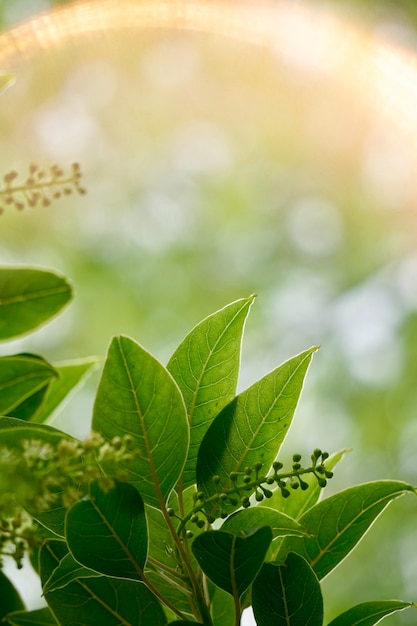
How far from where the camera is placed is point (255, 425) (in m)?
0.44

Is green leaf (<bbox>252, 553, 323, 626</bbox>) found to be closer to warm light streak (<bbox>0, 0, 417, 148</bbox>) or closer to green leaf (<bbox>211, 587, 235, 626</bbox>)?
green leaf (<bbox>211, 587, 235, 626</bbox>)

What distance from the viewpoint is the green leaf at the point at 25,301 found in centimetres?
55

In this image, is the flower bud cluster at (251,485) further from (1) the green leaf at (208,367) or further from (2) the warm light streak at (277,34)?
(2) the warm light streak at (277,34)

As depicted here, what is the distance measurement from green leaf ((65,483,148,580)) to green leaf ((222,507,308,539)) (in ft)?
0.19

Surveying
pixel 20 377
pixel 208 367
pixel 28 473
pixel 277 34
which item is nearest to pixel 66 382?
pixel 20 377

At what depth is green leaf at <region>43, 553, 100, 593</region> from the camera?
1.34 ft

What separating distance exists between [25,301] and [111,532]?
233 mm

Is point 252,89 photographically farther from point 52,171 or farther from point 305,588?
point 305,588

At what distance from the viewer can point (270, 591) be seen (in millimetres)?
398

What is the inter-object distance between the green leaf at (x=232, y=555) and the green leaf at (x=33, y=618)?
15cm

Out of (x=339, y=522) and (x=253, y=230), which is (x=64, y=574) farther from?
(x=253, y=230)

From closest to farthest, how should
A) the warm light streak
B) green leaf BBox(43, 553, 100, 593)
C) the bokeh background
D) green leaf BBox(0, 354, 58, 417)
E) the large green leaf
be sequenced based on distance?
the large green leaf, green leaf BBox(43, 553, 100, 593), green leaf BBox(0, 354, 58, 417), the warm light streak, the bokeh background

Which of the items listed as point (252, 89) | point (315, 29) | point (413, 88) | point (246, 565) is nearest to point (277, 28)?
point (315, 29)

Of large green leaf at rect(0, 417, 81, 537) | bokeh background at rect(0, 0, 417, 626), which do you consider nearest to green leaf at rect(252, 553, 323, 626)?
large green leaf at rect(0, 417, 81, 537)
